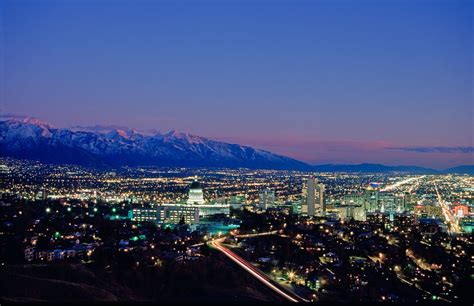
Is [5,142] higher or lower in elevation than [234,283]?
higher

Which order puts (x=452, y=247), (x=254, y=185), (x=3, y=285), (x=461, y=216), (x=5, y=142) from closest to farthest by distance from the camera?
1. (x=3, y=285)
2. (x=452, y=247)
3. (x=461, y=216)
4. (x=254, y=185)
5. (x=5, y=142)

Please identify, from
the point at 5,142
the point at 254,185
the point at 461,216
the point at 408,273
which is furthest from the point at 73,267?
the point at 5,142

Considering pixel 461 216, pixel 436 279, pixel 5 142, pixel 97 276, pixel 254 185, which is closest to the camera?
pixel 97 276

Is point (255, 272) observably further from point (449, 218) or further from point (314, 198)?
point (314, 198)

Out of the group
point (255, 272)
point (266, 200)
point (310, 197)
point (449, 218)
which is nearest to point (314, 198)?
point (310, 197)

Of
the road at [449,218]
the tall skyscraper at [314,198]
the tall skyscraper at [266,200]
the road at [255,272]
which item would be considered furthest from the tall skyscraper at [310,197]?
the road at [255,272]

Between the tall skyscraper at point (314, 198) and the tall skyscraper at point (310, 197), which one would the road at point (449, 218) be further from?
the tall skyscraper at point (310, 197)

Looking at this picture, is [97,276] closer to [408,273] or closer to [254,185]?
[408,273]

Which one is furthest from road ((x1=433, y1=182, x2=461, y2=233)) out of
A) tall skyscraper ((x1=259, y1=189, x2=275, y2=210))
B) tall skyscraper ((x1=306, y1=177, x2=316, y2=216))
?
tall skyscraper ((x1=259, y1=189, x2=275, y2=210))

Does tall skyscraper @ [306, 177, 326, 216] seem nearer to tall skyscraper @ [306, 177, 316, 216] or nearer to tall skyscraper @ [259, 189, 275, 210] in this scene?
tall skyscraper @ [306, 177, 316, 216]
